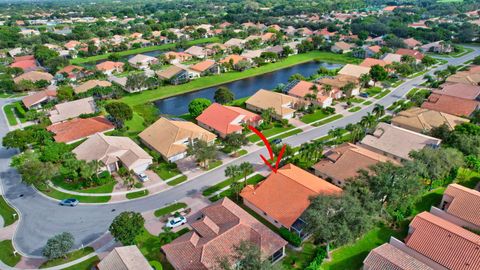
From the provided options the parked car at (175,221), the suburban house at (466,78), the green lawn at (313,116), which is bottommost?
the suburban house at (466,78)

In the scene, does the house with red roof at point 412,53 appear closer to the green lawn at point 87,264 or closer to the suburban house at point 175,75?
the suburban house at point 175,75

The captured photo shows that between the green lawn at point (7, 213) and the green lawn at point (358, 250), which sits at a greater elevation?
the green lawn at point (7, 213)

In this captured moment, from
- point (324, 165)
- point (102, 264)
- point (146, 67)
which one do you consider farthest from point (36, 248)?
point (146, 67)

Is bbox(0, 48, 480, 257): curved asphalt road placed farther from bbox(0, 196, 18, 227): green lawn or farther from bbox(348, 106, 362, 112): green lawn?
bbox(348, 106, 362, 112): green lawn

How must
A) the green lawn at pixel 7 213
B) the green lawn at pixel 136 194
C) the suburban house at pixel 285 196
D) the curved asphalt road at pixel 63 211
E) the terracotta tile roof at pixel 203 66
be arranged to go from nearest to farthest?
the suburban house at pixel 285 196
the curved asphalt road at pixel 63 211
the green lawn at pixel 7 213
the green lawn at pixel 136 194
the terracotta tile roof at pixel 203 66

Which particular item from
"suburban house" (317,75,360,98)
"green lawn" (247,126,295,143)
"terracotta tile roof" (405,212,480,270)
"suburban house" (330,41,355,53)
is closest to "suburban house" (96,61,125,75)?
"green lawn" (247,126,295,143)

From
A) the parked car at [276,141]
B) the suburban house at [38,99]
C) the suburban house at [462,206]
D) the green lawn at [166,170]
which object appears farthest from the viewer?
the suburban house at [38,99]

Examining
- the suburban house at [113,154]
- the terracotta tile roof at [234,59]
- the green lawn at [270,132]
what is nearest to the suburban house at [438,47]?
the terracotta tile roof at [234,59]
